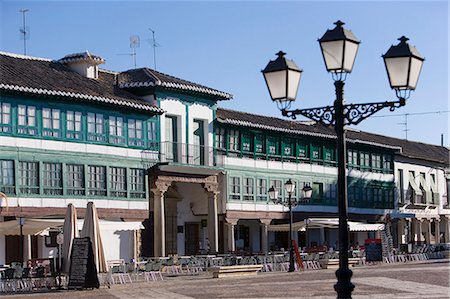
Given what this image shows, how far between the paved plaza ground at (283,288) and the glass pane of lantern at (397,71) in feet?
32.3

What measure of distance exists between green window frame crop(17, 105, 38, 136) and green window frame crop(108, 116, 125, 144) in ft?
12.9

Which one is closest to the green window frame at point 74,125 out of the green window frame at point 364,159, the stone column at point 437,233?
the green window frame at point 364,159

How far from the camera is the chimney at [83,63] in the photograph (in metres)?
37.5

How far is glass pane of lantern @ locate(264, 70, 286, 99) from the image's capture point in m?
11.2

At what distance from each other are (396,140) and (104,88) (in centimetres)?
3195

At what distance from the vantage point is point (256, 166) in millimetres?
44781

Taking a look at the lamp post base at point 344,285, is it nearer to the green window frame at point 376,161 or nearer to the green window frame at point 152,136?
the green window frame at point 152,136

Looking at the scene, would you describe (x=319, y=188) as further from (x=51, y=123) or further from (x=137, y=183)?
(x=51, y=123)

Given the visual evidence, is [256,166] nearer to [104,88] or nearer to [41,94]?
[104,88]

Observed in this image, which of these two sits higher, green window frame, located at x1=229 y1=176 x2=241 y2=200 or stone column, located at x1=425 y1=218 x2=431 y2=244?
green window frame, located at x1=229 y1=176 x2=241 y2=200

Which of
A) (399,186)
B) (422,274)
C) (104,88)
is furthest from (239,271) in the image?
(399,186)

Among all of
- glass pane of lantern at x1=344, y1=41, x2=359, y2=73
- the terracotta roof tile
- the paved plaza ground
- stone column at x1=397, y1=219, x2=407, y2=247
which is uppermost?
the terracotta roof tile

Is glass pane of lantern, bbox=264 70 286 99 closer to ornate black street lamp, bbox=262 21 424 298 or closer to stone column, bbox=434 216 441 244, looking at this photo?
ornate black street lamp, bbox=262 21 424 298

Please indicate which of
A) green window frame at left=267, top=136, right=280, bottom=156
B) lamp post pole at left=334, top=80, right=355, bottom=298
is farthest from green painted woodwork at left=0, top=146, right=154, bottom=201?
lamp post pole at left=334, top=80, right=355, bottom=298
